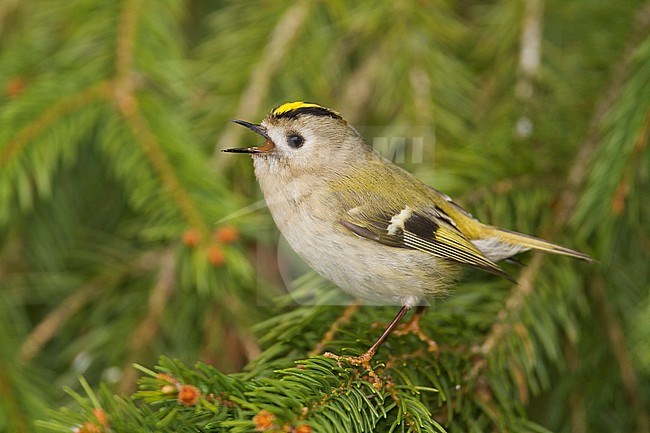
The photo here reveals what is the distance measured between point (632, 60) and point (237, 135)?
1.00 meters

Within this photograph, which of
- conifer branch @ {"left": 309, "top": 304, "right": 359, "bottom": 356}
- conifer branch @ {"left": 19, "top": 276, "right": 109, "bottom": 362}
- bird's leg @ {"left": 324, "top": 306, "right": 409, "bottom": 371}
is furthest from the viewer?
conifer branch @ {"left": 19, "top": 276, "right": 109, "bottom": 362}

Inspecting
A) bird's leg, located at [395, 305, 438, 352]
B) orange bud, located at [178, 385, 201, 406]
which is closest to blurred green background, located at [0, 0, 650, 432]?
Result: bird's leg, located at [395, 305, 438, 352]

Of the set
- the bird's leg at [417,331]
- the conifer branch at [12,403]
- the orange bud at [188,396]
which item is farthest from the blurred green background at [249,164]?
the orange bud at [188,396]

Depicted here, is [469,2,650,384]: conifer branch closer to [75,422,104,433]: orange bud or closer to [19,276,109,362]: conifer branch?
[75,422,104,433]: orange bud

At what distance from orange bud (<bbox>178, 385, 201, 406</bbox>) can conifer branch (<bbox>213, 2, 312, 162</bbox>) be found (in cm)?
100

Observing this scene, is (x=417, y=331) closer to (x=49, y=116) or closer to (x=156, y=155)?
(x=156, y=155)

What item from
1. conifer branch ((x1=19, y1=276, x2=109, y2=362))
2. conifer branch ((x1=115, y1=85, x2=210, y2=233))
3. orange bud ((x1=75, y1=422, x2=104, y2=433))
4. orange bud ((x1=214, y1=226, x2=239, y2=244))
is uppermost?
conifer branch ((x1=115, y1=85, x2=210, y2=233))

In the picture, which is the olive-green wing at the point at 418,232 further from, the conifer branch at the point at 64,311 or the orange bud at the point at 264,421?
the conifer branch at the point at 64,311

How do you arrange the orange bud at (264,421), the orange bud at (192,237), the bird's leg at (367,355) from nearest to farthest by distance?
the orange bud at (264,421) < the bird's leg at (367,355) < the orange bud at (192,237)

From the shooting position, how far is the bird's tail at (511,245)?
61.9 inches

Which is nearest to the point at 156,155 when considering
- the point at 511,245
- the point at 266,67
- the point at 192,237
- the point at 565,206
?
the point at 192,237

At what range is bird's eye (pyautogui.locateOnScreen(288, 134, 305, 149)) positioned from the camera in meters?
1.68

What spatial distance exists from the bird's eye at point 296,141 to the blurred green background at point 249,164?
0.62ft

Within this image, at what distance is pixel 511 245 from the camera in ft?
5.41
